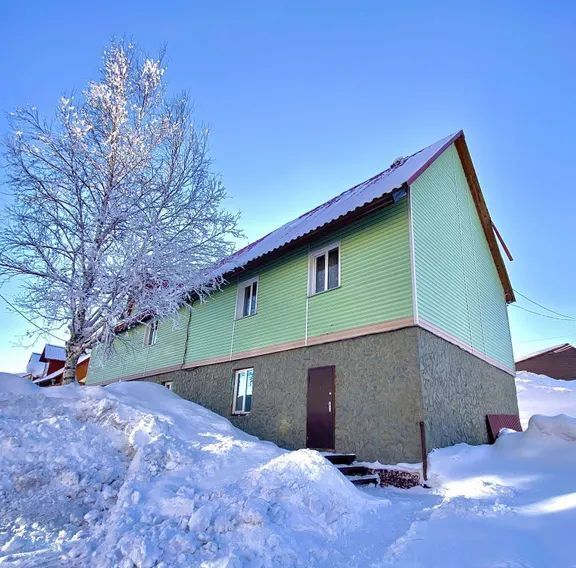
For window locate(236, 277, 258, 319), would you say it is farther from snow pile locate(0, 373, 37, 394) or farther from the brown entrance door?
snow pile locate(0, 373, 37, 394)

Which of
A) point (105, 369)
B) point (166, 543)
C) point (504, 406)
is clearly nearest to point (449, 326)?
point (504, 406)

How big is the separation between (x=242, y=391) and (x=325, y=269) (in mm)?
4873

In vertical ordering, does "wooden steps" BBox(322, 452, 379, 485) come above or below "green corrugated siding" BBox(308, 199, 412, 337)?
below

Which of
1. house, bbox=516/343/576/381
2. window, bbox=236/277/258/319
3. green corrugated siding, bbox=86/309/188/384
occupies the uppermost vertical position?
house, bbox=516/343/576/381

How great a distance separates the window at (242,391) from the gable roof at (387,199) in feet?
11.2

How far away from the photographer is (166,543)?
356cm

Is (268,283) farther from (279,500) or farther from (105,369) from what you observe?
(105,369)

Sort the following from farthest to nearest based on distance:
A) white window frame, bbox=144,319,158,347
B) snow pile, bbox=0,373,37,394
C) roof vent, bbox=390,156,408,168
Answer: white window frame, bbox=144,319,158,347
roof vent, bbox=390,156,408,168
snow pile, bbox=0,373,37,394

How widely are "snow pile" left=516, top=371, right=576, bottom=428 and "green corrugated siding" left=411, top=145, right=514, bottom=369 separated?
743cm

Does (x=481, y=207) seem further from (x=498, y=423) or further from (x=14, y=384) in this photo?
(x=14, y=384)

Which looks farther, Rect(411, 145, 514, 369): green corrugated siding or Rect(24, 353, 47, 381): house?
Rect(24, 353, 47, 381): house

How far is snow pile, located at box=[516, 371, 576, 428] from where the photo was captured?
19656mm

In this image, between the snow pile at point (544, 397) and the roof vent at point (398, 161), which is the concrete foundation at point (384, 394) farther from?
the snow pile at point (544, 397)

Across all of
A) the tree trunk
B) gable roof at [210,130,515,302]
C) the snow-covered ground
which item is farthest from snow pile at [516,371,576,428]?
the tree trunk
